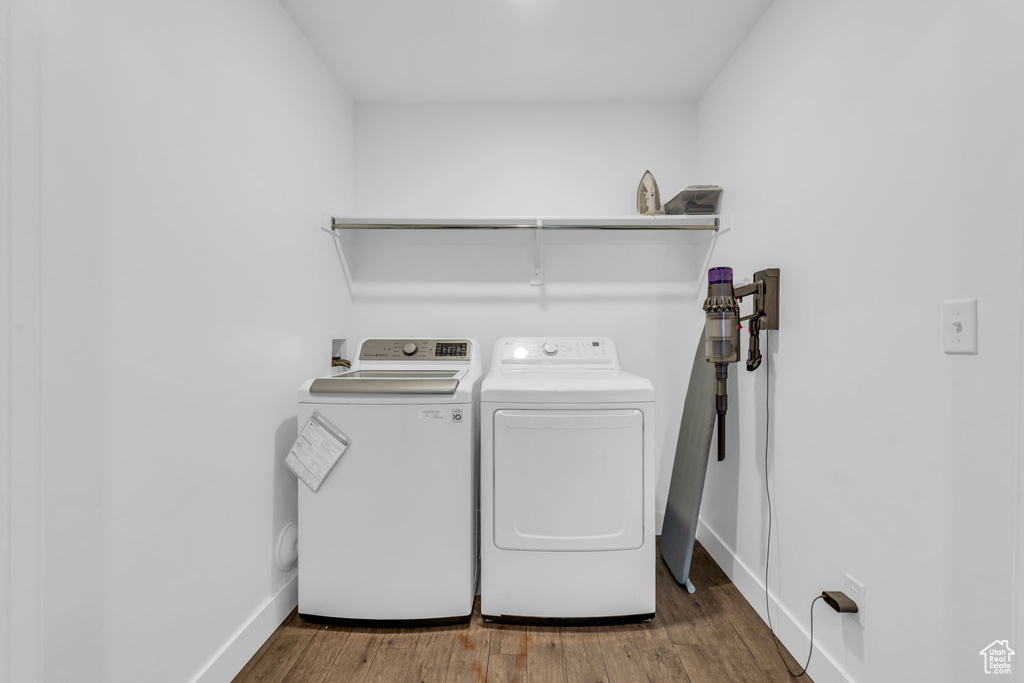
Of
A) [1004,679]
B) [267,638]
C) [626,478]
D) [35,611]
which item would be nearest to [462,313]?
[626,478]

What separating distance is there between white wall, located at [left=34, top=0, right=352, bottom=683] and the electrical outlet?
1752 millimetres

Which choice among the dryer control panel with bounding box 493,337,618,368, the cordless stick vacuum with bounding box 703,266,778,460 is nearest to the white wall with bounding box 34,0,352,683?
the dryer control panel with bounding box 493,337,618,368

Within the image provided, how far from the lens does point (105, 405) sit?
3.13ft

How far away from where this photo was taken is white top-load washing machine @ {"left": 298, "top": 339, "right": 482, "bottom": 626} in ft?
5.10

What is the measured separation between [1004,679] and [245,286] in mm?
2011

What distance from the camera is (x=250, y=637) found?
4.71 feet

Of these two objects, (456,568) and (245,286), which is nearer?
(245,286)

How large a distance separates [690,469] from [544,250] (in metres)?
1.23

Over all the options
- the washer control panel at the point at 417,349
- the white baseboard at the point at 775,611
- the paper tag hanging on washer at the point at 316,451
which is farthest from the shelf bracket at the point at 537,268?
the white baseboard at the point at 775,611

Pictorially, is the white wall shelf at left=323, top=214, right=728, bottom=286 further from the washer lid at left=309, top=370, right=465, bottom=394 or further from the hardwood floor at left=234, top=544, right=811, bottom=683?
the hardwood floor at left=234, top=544, right=811, bottom=683

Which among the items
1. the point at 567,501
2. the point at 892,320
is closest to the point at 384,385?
the point at 567,501

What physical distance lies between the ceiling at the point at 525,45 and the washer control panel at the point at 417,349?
1220 mm

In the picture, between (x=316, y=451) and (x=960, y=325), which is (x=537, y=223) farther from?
(x=960, y=325)

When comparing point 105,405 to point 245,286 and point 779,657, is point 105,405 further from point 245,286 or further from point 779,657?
point 779,657
